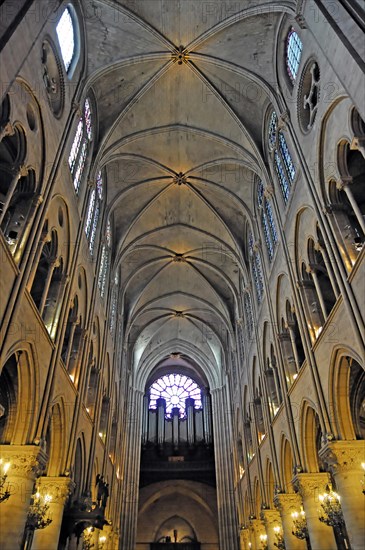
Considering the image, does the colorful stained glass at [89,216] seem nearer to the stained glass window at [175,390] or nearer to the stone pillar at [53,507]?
the stone pillar at [53,507]

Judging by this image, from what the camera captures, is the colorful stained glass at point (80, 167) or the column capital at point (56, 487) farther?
the colorful stained glass at point (80, 167)

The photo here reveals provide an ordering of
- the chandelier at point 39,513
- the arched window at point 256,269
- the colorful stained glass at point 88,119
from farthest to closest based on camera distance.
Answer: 1. the arched window at point 256,269
2. the colorful stained glass at point 88,119
3. the chandelier at point 39,513

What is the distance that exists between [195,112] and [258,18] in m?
4.75

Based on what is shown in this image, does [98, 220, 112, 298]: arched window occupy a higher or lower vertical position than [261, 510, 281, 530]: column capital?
higher

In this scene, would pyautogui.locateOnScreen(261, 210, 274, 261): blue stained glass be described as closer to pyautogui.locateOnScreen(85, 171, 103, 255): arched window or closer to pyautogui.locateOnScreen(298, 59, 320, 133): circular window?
pyautogui.locateOnScreen(298, 59, 320, 133): circular window

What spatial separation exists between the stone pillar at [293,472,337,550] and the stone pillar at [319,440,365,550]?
8.10ft

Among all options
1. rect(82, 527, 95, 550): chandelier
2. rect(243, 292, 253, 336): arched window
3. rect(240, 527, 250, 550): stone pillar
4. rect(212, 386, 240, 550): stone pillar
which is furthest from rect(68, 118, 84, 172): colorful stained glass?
rect(212, 386, 240, 550): stone pillar

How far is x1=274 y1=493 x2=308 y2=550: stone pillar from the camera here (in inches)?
567

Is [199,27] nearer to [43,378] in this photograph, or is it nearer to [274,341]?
[274,341]

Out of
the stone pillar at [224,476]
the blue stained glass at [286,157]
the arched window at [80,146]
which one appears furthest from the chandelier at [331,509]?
the stone pillar at [224,476]

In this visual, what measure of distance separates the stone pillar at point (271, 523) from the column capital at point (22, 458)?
37.6ft

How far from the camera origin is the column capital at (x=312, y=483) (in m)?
12.7

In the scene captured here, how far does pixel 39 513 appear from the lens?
11852 millimetres

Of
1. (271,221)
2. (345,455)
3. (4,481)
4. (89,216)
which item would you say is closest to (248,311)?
(271,221)
